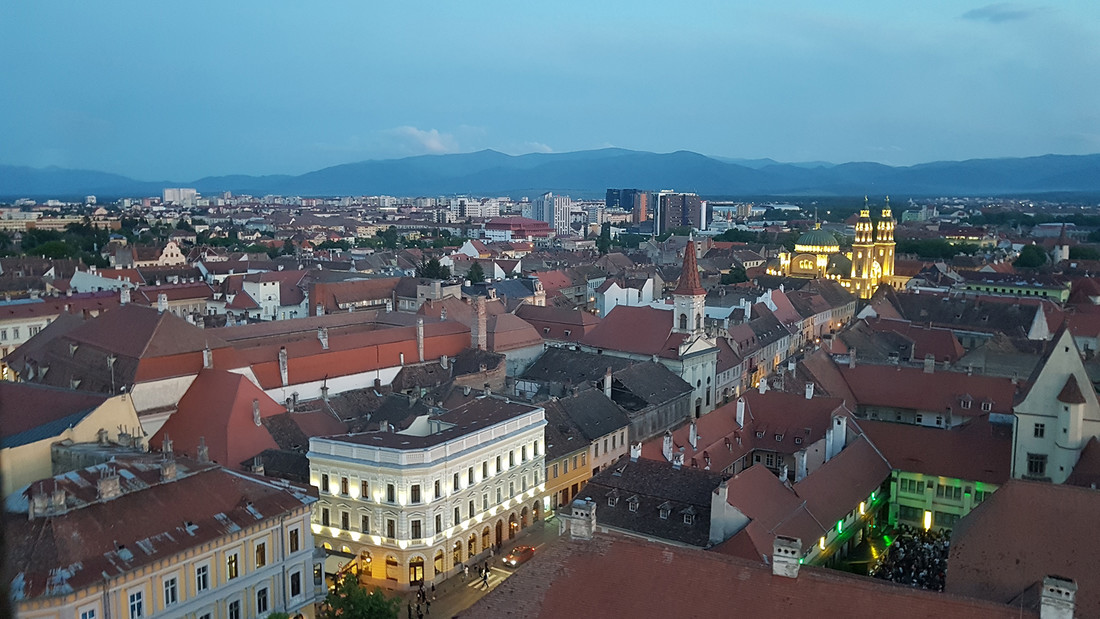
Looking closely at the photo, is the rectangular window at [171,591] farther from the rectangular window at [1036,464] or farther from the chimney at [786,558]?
the rectangular window at [1036,464]

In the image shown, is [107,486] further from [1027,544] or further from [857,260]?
[857,260]

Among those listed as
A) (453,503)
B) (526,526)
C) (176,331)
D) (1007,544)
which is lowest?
(526,526)

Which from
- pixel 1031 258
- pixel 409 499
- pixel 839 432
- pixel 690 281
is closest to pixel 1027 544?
pixel 839 432

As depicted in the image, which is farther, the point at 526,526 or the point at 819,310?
the point at 819,310

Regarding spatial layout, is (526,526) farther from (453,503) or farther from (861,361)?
(861,361)

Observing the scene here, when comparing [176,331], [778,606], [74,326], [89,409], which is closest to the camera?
[778,606]

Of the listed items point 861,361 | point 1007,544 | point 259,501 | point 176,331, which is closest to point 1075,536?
Answer: point 1007,544

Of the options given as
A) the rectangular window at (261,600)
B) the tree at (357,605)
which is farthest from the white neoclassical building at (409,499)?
the tree at (357,605)
